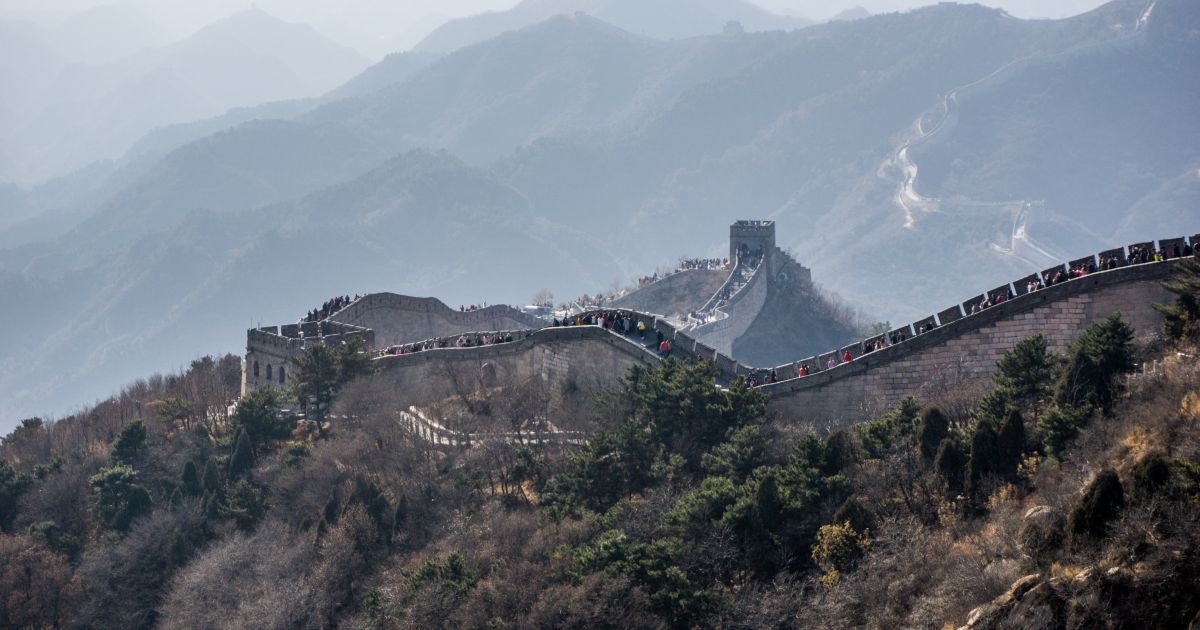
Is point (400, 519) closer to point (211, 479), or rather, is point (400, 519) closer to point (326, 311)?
Answer: point (211, 479)

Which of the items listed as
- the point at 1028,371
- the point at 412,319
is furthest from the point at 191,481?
the point at 1028,371

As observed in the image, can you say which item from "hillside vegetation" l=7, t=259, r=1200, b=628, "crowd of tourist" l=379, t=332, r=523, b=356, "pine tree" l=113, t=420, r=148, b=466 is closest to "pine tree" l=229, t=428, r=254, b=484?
"hillside vegetation" l=7, t=259, r=1200, b=628

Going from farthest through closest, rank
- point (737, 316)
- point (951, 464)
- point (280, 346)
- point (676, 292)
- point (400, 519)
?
1. point (676, 292)
2. point (737, 316)
3. point (280, 346)
4. point (400, 519)
5. point (951, 464)

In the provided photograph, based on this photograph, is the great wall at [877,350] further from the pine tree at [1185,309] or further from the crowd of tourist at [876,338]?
the pine tree at [1185,309]

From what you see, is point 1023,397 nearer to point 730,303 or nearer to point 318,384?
point 318,384

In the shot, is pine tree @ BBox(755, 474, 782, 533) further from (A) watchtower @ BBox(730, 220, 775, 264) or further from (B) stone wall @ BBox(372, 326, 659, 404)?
(A) watchtower @ BBox(730, 220, 775, 264)

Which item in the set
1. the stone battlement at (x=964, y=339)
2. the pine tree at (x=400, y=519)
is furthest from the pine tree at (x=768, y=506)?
the pine tree at (x=400, y=519)
